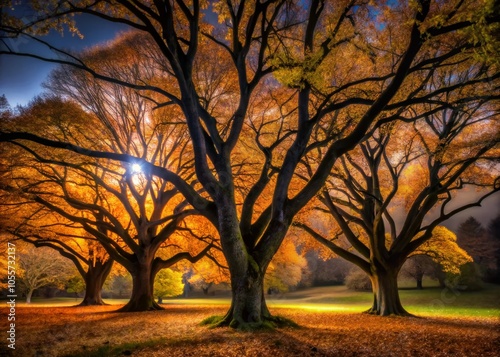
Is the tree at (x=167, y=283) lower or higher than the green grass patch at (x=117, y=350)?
lower

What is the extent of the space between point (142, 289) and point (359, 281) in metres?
37.7

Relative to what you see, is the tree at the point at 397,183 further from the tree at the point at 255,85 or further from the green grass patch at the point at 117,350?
the green grass patch at the point at 117,350

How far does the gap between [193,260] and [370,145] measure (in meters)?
11.8

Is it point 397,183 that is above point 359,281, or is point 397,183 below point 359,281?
above

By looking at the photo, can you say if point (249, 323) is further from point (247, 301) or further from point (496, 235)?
point (496, 235)

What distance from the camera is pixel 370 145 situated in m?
15.7

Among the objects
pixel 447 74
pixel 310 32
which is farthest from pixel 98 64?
pixel 447 74

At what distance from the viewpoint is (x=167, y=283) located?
1490 inches

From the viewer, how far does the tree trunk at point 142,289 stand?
54.9 feet

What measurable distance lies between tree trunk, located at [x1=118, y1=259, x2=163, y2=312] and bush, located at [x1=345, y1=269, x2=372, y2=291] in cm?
3659

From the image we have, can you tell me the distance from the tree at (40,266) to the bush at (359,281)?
39026 millimetres

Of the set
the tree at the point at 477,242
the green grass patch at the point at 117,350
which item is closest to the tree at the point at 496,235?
the tree at the point at 477,242

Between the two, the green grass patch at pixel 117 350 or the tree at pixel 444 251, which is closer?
the green grass patch at pixel 117 350

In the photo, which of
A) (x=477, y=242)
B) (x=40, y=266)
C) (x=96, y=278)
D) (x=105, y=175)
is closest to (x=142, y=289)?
(x=105, y=175)
